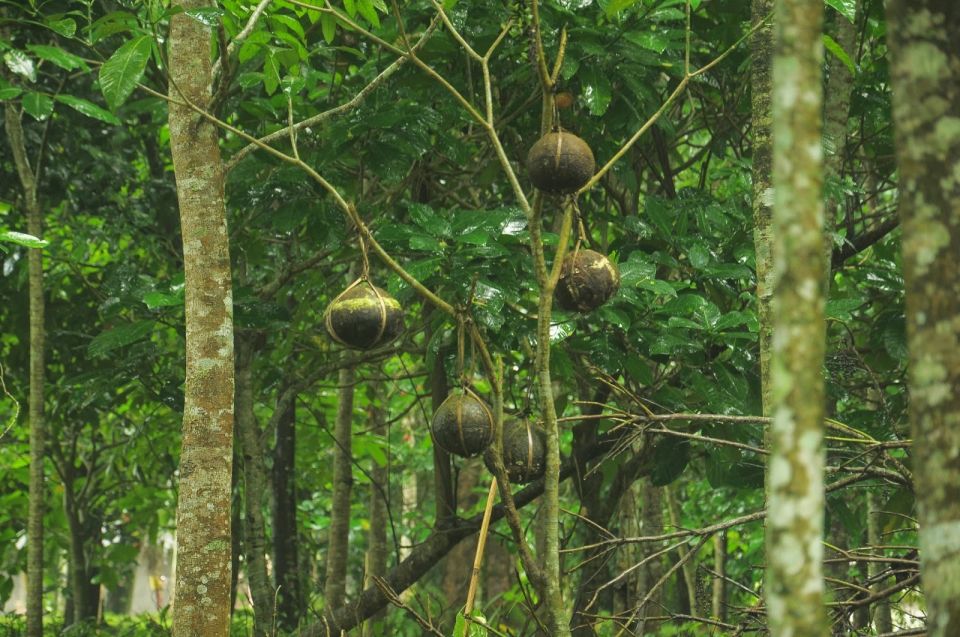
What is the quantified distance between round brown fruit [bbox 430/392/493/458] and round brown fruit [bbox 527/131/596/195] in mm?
653

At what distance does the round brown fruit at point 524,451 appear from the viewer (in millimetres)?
3230

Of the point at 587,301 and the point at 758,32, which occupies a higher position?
the point at 758,32

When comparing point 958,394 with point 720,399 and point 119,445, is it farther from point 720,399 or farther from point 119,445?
point 119,445

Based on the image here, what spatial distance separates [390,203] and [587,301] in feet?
8.66

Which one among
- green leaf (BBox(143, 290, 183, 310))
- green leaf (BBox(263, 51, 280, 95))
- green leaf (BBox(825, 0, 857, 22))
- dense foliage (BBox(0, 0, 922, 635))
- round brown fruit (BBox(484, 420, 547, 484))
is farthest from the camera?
green leaf (BBox(143, 290, 183, 310))

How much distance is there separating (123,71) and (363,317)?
1.07 m

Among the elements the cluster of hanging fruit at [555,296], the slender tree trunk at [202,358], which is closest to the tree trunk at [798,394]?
the cluster of hanging fruit at [555,296]

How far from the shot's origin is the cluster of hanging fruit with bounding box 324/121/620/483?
114 inches

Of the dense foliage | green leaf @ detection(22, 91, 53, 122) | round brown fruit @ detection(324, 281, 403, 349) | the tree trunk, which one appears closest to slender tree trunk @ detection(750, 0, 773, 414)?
the dense foliage

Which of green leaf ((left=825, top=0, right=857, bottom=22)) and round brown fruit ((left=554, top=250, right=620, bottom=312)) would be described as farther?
green leaf ((left=825, top=0, right=857, bottom=22))

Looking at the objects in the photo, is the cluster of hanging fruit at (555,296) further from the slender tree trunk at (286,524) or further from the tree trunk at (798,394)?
the slender tree trunk at (286,524)

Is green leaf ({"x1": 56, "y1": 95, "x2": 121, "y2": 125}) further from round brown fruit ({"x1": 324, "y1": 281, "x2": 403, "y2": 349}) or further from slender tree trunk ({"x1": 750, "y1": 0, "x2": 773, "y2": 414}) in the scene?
slender tree trunk ({"x1": 750, "y1": 0, "x2": 773, "y2": 414})

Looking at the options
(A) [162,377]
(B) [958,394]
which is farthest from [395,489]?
(B) [958,394]

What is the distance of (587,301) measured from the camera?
3.03 m
